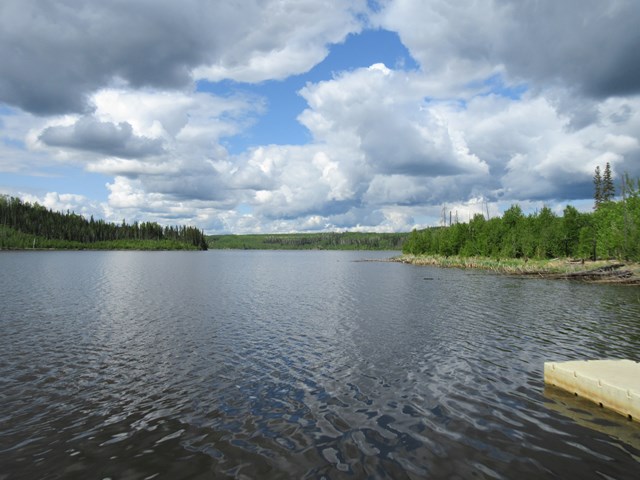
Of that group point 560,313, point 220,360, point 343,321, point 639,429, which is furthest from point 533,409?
point 560,313

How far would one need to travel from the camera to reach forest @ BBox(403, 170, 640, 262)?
253 ft

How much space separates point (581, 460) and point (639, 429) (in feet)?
11.6

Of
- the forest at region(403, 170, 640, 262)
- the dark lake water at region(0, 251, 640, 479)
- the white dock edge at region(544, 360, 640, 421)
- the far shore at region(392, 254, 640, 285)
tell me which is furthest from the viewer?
the forest at region(403, 170, 640, 262)

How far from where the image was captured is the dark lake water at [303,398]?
11203 mm

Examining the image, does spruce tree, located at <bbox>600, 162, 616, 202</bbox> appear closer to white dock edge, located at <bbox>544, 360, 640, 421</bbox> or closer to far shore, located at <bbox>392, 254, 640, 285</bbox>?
far shore, located at <bbox>392, 254, 640, 285</bbox>

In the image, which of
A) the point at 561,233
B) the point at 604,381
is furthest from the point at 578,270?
the point at 604,381

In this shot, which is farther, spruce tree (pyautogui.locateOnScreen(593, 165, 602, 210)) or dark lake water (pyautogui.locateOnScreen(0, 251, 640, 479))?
spruce tree (pyautogui.locateOnScreen(593, 165, 602, 210))

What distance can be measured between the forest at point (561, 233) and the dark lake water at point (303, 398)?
5225 cm

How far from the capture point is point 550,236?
101562 millimetres

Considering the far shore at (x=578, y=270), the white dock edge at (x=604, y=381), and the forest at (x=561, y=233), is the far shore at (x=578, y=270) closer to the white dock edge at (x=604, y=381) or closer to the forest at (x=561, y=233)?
the forest at (x=561, y=233)

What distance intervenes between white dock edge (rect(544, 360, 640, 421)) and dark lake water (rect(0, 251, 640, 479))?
1.82 ft

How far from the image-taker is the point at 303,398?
1616cm

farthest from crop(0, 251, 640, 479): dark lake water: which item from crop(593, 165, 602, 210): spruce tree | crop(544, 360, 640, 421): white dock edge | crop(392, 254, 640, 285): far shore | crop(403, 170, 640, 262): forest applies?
crop(593, 165, 602, 210): spruce tree

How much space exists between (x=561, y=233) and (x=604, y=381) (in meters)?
99.3
